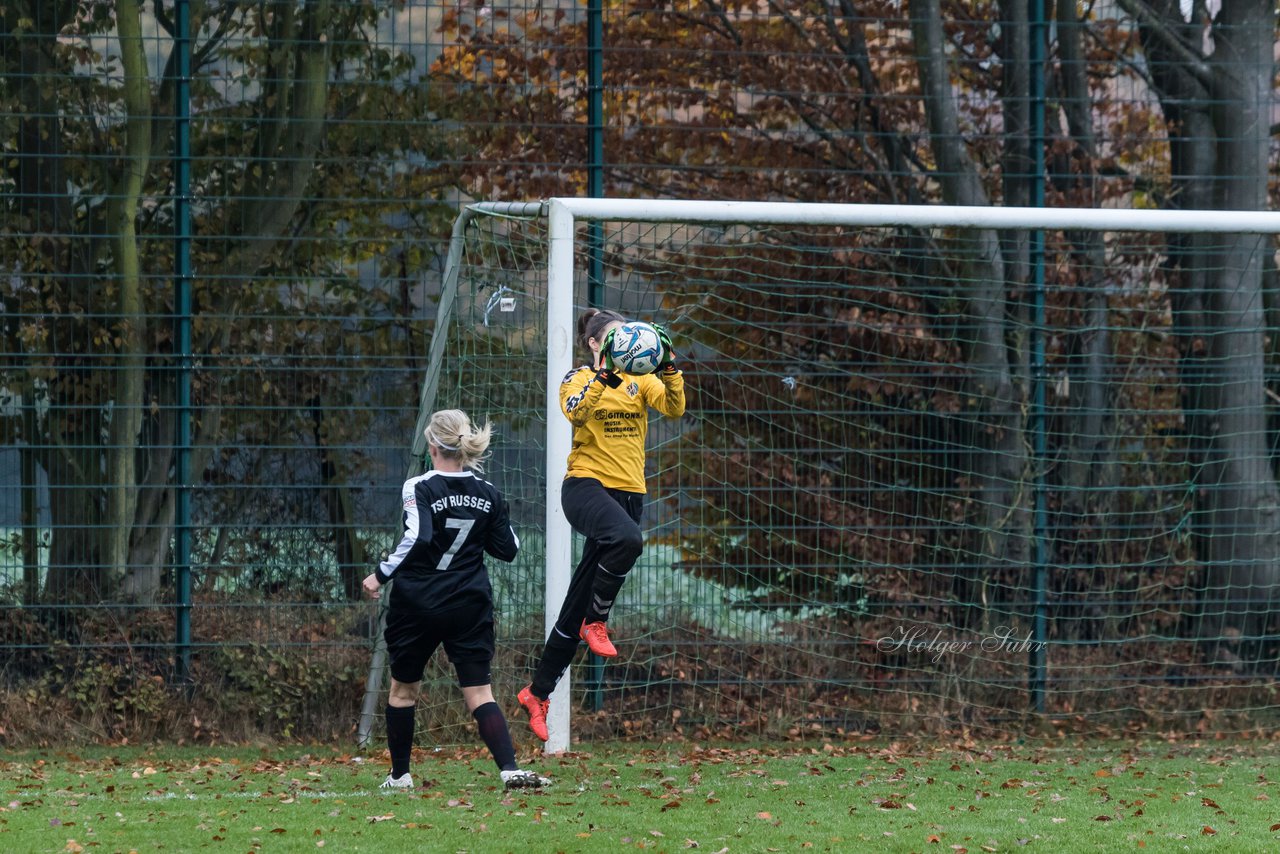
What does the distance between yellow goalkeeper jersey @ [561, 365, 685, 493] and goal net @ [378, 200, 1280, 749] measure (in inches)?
64.3

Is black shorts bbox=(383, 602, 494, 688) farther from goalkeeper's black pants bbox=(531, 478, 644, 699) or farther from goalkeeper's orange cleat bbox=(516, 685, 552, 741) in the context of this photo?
goalkeeper's black pants bbox=(531, 478, 644, 699)

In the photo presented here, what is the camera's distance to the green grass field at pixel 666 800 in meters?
5.66

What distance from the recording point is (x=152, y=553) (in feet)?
29.3

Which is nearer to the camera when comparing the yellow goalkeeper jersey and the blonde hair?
the blonde hair

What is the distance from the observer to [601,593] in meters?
7.05

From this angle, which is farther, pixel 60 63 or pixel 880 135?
pixel 880 135

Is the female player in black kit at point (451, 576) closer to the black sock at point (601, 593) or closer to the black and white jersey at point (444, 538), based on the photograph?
the black and white jersey at point (444, 538)

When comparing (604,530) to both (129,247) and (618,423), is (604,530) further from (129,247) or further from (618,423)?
(129,247)

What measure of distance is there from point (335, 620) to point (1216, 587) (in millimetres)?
5480

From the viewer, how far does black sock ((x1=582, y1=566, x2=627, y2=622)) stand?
7.01 metres

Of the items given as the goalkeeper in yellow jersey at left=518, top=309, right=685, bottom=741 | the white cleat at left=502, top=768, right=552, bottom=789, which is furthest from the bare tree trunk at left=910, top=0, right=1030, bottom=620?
the white cleat at left=502, top=768, right=552, bottom=789

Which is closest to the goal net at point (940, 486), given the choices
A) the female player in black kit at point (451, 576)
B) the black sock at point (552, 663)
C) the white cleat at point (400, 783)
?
the black sock at point (552, 663)

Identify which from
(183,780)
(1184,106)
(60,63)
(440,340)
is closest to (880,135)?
(1184,106)

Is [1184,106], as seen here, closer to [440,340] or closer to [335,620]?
[440,340]
